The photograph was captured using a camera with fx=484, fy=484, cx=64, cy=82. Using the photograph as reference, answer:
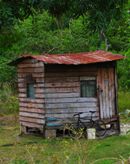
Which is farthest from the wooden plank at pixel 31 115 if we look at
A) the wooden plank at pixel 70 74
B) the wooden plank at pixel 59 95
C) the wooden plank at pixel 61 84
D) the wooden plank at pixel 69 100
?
the wooden plank at pixel 70 74

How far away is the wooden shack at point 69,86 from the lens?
15203mm

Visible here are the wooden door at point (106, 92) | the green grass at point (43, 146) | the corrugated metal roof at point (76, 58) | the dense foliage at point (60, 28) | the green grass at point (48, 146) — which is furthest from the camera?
the wooden door at point (106, 92)

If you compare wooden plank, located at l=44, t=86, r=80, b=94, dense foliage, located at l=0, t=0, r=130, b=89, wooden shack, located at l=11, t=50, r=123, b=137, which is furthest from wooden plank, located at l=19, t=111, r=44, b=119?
dense foliage, located at l=0, t=0, r=130, b=89

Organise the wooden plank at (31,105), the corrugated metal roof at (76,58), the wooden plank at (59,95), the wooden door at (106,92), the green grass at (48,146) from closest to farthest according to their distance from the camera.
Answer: the green grass at (48,146)
the corrugated metal roof at (76,58)
the wooden plank at (59,95)
the wooden plank at (31,105)
the wooden door at (106,92)

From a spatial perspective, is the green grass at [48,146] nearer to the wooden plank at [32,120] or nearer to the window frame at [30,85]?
the wooden plank at [32,120]

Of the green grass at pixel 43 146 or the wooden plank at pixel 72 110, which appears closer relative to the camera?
the green grass at pixel 43 146

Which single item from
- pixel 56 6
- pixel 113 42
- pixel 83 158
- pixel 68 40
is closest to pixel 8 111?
pixel 68 40

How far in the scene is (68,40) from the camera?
83.0ft

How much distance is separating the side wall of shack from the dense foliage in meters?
0.96

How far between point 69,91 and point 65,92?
136 mm

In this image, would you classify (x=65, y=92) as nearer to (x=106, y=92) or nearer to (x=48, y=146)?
(x=106, y=92)

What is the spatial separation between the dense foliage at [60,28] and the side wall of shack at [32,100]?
0.96 meters

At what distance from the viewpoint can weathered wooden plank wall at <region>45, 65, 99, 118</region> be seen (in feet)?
49.9

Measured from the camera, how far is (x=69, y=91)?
604 inches
